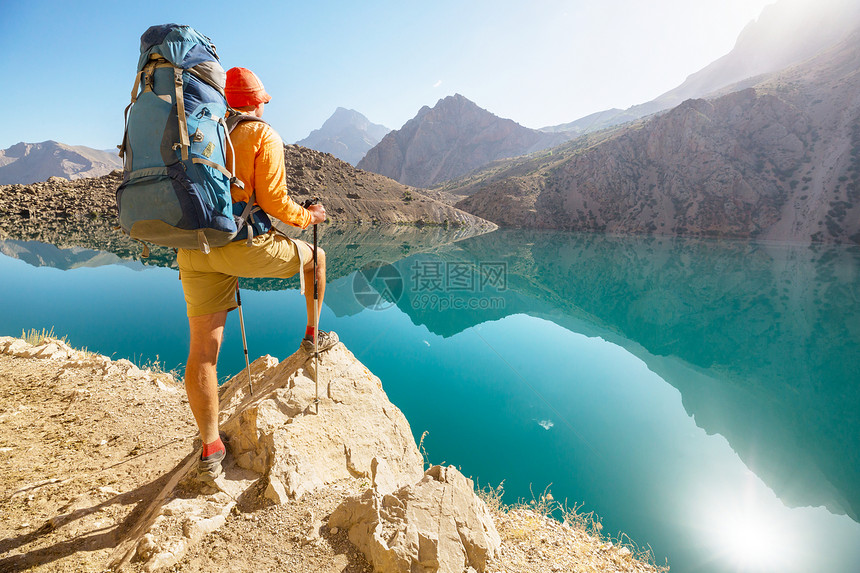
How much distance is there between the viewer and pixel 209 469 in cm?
248

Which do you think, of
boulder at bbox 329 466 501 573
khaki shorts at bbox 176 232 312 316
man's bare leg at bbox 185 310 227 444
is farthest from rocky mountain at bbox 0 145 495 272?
boulder at bbox 329 466 501 573

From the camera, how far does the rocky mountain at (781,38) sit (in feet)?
376

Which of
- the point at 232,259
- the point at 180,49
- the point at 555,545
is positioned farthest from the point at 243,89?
the point at 555,545

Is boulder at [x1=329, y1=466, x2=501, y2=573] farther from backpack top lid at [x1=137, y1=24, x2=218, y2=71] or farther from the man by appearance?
backpack top lid at [x1=137, y1=24, x2=218, y2=71]

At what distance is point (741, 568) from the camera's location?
4398 millimetres

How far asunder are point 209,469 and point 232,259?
1500 millimetres

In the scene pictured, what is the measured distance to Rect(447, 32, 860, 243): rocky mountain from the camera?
177 feet

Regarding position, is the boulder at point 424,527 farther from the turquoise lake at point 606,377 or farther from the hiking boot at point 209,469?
the turquoise lake at point 606,377

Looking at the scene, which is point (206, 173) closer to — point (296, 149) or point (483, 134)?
point (296, 149)

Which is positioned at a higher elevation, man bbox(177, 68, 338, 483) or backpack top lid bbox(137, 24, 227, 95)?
backpack top lid bbox(137, 24, 227, 95)

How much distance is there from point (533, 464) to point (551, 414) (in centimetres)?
170

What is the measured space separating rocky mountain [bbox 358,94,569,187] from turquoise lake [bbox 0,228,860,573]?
16835 centimetres

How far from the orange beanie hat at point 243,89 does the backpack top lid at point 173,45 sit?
436 mm

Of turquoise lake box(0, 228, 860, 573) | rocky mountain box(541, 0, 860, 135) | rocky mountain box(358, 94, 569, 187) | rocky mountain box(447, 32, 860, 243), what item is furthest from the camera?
Result: rocky mountain box(358, 94, 569, 187)
